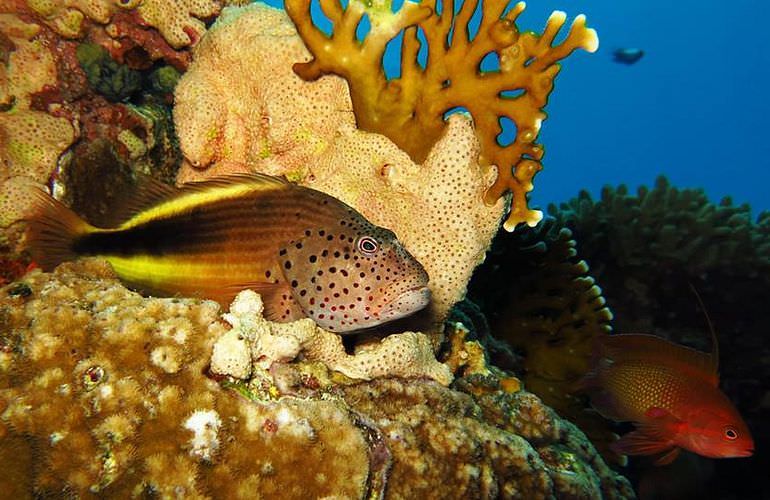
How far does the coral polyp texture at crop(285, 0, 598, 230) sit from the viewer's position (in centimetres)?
307

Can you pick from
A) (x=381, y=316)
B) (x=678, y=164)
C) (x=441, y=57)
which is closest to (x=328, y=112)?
(x=441, y=57)

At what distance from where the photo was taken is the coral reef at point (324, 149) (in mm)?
3279

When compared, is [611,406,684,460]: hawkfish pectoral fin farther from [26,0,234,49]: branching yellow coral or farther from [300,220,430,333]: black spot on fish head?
[26,0,234,49]: branching yellow coral

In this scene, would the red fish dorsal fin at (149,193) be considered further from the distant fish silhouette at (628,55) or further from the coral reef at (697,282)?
the distant fish silhouette at (628,55)

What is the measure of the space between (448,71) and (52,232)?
8.60 ft

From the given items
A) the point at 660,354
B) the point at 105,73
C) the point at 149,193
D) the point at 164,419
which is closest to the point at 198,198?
the point at 149,193

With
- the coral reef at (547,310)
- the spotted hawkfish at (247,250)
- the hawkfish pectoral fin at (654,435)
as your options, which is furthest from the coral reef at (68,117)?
the hawkfish pectoral fin at (654,435)

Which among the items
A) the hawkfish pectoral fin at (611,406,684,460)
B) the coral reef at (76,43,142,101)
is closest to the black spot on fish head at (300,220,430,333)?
the hawkfish pectoral fin at (611,406,684,460)

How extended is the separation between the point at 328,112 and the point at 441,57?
874mm

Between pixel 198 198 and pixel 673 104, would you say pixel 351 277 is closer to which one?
pixel 198 198

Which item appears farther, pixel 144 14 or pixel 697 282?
pixel 697 282

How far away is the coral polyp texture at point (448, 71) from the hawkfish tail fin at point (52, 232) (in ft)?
5.66

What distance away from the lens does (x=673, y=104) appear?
14438 centimetres

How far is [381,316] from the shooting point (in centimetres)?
270
